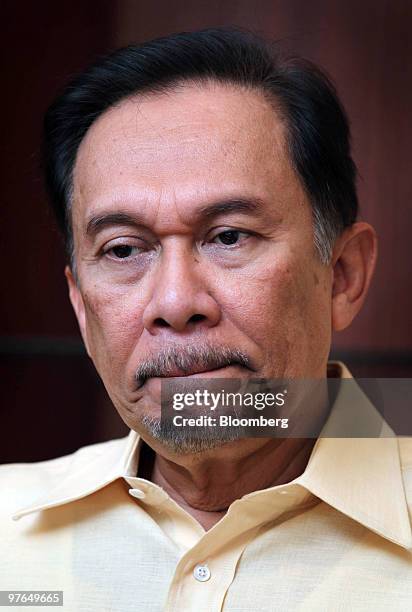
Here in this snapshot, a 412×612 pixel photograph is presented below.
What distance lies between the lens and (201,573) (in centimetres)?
131

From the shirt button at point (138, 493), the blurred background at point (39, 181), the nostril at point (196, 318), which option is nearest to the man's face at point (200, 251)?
the nostril at point (196, 318)

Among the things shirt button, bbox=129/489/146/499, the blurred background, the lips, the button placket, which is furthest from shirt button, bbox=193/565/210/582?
the blurred background

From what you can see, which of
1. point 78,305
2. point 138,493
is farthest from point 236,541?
point 78,305

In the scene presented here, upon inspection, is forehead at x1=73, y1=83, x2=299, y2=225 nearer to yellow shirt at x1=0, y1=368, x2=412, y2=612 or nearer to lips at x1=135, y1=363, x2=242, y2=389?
lips at x1=135, y1=363, x2=242, y2=389

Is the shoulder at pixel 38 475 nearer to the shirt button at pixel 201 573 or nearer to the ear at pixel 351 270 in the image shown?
the shirt button at pixel 201 573

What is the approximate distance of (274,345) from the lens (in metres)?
1.34

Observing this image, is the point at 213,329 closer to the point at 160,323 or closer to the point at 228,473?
the point at 160,323

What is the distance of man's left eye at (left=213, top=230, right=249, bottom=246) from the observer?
136 cm

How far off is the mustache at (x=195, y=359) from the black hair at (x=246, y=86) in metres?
0.26

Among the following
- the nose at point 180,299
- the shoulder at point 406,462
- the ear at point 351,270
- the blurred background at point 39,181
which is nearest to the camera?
the nose at point 180,299

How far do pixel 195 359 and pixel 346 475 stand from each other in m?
0.30

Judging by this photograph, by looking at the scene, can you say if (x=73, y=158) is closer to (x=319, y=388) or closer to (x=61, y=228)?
(x=61, y=228)

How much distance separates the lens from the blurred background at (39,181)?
82.8 inches

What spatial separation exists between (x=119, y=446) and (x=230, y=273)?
49cm
